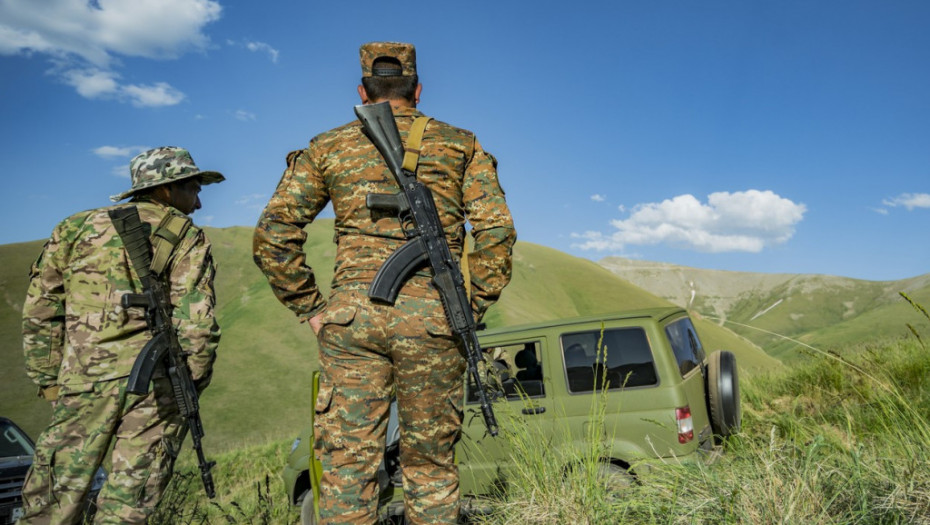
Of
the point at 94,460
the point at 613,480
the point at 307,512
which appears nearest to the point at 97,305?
the point at 94,460

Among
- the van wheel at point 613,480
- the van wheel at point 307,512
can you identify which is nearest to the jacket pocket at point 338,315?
the van wheel at point 613,480

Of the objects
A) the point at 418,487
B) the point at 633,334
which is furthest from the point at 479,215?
the point at 633,334

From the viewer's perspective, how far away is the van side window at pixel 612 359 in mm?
4766

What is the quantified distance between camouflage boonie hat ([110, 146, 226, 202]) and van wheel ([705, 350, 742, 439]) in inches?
158

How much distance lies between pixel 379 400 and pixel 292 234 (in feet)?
2.66

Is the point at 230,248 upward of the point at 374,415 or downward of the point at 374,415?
upward

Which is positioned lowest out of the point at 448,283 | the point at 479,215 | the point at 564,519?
the point at 564,519

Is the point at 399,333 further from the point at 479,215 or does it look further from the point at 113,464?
the point at 113,464

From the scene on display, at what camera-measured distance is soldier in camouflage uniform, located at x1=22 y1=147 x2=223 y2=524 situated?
2842 mm

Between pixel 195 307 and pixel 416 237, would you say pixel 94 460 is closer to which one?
pixel 195 307

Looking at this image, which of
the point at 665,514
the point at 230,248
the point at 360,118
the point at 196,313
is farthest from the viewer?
the point at 230,248

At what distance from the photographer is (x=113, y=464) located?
2850 mm

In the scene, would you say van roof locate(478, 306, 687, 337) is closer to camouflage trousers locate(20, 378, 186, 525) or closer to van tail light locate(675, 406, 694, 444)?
van tail light locate(675, 406, 694, 444)

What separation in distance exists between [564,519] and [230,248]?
3579cm
